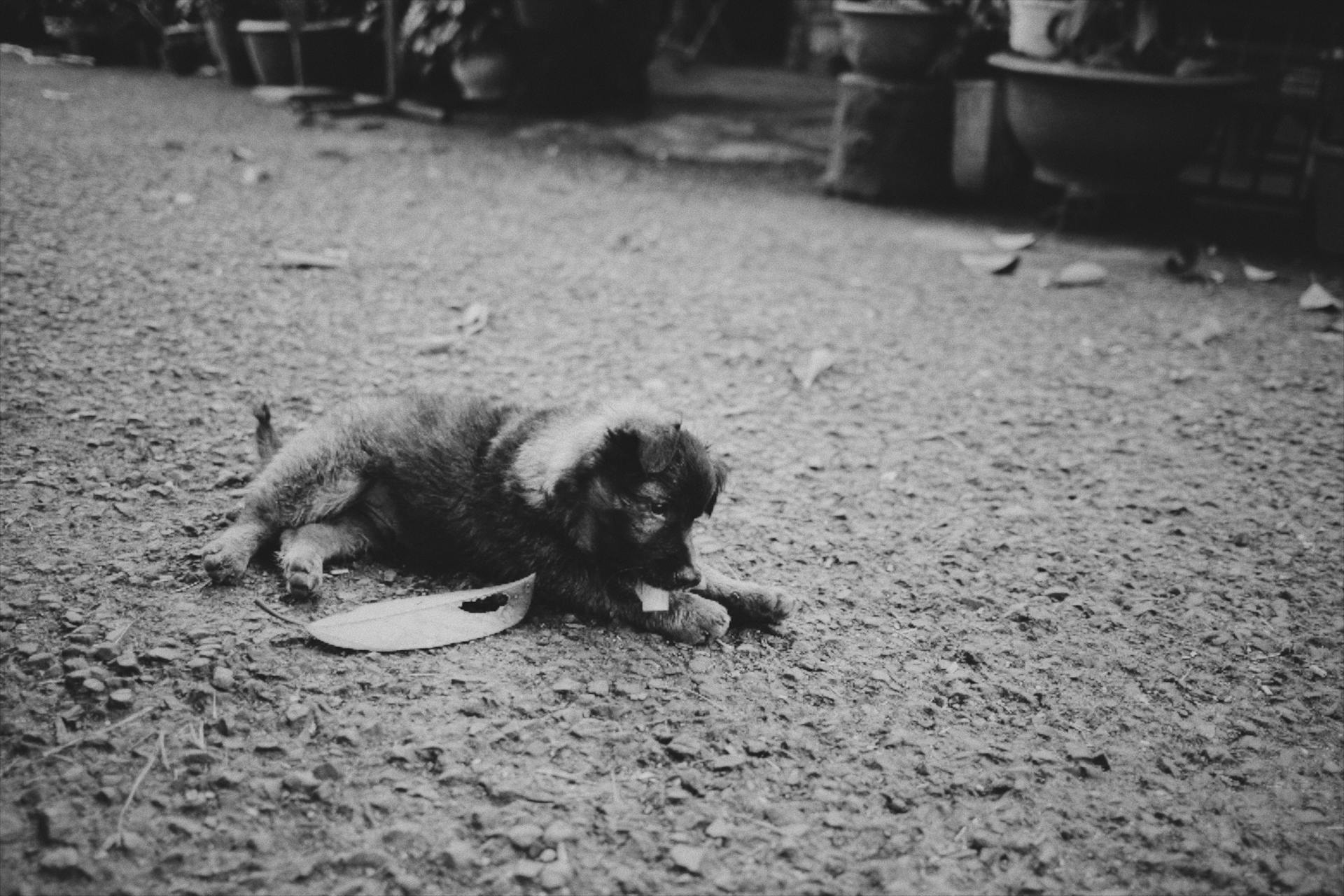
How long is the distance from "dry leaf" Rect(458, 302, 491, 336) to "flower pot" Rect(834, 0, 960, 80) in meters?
4.22

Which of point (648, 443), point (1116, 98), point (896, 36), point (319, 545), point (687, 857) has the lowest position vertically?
point (687, 857)

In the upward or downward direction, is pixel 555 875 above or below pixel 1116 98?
below

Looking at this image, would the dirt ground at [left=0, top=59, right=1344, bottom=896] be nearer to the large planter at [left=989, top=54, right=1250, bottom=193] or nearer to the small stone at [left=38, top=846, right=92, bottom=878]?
the small stone at [left=38, top=846, right=92, bottom=878]

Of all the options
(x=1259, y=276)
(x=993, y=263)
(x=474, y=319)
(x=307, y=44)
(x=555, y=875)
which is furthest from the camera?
(x=307, y=44)

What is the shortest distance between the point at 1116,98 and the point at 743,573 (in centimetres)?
517

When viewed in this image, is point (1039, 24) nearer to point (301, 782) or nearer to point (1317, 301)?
point (1317, 301)

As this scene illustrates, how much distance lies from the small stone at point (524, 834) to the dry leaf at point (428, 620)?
2.37 ft

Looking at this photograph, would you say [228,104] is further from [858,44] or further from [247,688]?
[247,688]

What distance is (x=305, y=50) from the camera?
11.2 m

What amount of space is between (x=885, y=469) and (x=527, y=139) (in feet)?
23.4

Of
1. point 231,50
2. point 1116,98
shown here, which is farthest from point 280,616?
point 231,50

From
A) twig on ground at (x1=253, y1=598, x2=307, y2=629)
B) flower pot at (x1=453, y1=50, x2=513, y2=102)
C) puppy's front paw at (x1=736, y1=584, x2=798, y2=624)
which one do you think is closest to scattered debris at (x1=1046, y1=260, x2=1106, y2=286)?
puppy's front paw at (x1=736, y1=584, x2=798, y2=624)

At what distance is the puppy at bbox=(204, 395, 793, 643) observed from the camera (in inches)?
112

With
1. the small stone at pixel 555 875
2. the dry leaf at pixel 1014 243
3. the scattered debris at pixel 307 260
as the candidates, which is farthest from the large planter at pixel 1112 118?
the small stone at pixel 555 875
